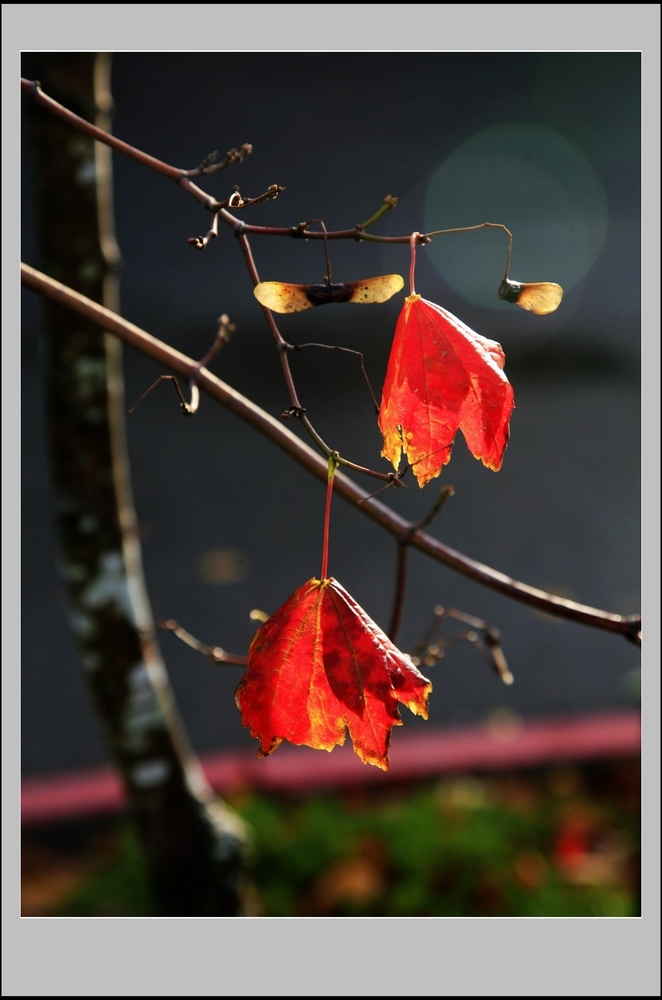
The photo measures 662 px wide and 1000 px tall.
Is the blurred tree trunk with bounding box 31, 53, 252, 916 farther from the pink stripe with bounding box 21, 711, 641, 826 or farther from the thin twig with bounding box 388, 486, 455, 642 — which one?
the pink stripe with bounding box 21, 711, 641, 826

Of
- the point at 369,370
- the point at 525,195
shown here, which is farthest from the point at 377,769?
the point at 369,370

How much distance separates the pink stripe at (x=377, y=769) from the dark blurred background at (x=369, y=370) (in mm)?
521

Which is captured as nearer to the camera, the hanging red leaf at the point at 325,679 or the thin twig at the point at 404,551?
the hanging red leaf at the point at 325,679

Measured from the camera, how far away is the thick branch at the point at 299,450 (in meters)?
0.66

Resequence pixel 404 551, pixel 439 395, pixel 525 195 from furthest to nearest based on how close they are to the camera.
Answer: pixel 525 195 < pixel 404 551 < pixel 439 395

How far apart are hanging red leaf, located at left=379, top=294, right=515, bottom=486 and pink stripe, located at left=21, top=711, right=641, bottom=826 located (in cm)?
134

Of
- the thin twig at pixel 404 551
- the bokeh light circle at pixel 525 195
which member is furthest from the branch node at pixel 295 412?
the bokeh light circle at pixel 525 195

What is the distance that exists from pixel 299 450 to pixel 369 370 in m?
3.55

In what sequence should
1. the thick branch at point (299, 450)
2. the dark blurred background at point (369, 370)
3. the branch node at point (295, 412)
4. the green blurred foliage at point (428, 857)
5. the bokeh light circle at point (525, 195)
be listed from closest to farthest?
the branch node at point (295, 412) → the thick branch at point (299, 450) → the green blurred foliage at point (428, 857) → the bokeh light circle at point (525, 195) → the dark blurred background at point (369, 370)

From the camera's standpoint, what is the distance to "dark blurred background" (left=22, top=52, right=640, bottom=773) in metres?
2.48

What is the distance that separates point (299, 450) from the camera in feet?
2.17

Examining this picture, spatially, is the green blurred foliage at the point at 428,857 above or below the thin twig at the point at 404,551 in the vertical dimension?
below

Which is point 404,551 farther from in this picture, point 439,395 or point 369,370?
point 369,370

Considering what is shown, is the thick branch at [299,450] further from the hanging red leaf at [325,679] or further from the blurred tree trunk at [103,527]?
the blurred tree trunk at [103,527]
